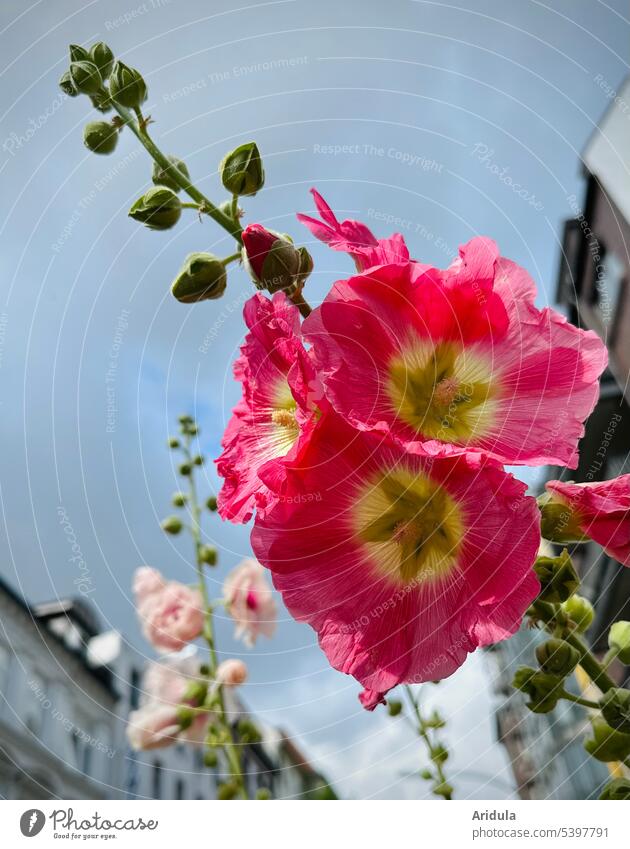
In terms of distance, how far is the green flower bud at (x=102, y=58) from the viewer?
2.43ft

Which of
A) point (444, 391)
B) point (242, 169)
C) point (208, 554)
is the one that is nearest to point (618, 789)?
point (444, 391)

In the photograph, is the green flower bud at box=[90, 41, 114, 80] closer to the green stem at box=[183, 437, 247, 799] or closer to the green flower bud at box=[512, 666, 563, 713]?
the green flower bud at box=[512, 666, 563, 713]

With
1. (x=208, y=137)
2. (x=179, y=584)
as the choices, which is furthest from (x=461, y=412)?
(x=179, y=584)

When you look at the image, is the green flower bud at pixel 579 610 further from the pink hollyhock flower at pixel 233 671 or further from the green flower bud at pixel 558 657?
the pink hollyhock flower at pixel 233 671

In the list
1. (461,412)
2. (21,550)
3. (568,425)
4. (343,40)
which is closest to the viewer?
(568,425)

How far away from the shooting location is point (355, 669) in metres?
0.49

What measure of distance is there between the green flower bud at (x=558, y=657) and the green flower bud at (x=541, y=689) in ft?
0.06

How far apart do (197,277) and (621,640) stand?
0.56m

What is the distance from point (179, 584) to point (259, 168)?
109 cm

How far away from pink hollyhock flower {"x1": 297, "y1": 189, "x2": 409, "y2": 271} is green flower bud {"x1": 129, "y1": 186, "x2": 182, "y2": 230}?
0.58ft

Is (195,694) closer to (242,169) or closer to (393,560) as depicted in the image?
(393,560)

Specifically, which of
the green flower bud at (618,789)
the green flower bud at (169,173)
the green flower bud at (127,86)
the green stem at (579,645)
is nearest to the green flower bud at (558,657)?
the green stem at (579,645)
